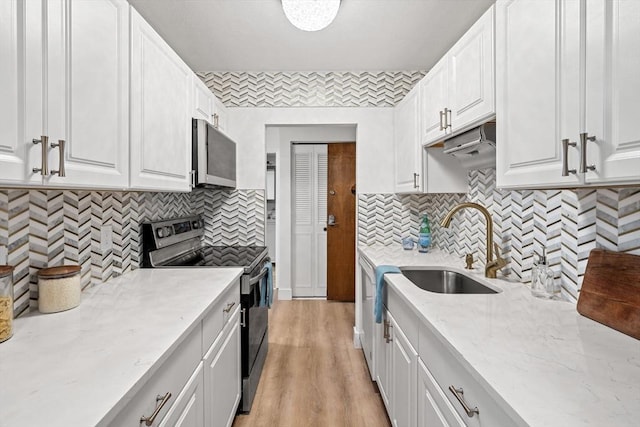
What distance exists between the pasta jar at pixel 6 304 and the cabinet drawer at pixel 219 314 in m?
0.59

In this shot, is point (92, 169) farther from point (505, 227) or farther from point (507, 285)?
point (505, 227)

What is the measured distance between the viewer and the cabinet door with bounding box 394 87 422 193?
7.91 feet

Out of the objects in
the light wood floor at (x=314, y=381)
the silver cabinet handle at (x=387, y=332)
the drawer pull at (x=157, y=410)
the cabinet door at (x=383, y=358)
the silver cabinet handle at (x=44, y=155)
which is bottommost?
the light wood floor at (x=314, y=381)

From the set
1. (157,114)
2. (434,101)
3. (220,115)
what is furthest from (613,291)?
(220,115)

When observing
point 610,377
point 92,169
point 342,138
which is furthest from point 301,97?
point 610,377

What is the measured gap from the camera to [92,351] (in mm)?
914

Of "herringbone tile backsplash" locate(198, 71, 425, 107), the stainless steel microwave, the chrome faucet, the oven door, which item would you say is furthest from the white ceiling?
the oven door

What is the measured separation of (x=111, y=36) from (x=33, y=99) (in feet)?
1.69

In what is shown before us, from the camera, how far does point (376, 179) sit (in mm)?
3064

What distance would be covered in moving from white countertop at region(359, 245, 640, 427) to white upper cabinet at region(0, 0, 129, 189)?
120 cm

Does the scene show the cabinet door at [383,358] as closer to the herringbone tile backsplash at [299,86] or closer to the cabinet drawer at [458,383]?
the cabinet drawer at [458,383]

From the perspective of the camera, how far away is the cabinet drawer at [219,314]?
4.62 feet

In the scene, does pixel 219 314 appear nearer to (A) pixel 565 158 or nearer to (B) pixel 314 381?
(B) pixel 314 381

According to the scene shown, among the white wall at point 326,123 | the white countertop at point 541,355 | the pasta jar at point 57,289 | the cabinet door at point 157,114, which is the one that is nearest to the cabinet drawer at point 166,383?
the pasta jar at point 57,289
